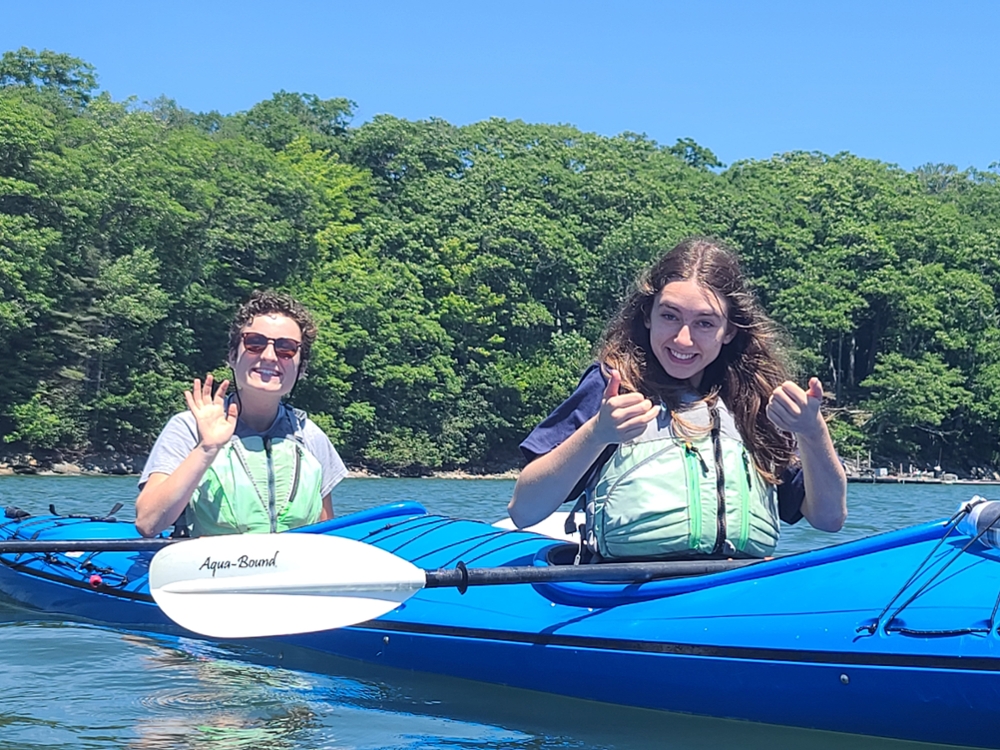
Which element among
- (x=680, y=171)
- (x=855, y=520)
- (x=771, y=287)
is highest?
(x=680, y=171)

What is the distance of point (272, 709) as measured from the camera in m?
3.70

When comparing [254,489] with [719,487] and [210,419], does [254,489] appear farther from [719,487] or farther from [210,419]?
[719,487]

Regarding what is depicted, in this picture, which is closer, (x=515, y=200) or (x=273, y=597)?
(x=273, y=597)

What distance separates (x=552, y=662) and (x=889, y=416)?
3250 cm

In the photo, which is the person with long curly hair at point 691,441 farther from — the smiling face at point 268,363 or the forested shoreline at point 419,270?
the forested shoreline at point 419,270

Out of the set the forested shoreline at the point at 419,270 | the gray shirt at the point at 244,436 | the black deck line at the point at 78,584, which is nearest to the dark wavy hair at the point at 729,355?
the gray shirt at the point at 244,436

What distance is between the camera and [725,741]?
3225 millimetres

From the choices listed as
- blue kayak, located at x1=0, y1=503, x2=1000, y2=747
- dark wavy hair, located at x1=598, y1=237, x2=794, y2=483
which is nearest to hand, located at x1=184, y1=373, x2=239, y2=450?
blue kayak, located at x1=0, y1=503, x2=1000, y2=747

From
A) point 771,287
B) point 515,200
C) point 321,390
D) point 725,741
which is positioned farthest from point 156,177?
point 725,741

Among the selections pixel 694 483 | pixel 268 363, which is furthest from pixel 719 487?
pixel 268 363

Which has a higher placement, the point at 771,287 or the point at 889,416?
the point at 771,287

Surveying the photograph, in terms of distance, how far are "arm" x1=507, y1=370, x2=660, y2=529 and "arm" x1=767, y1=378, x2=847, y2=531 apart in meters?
0.32

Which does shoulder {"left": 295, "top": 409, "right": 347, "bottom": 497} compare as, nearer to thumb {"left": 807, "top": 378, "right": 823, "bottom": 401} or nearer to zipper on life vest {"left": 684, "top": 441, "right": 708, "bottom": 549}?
zipper on life vest {"left": 684, "top": 441, "right": 708, "bottom": 549}

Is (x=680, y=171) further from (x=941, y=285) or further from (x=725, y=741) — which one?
(x=725, y=741)
